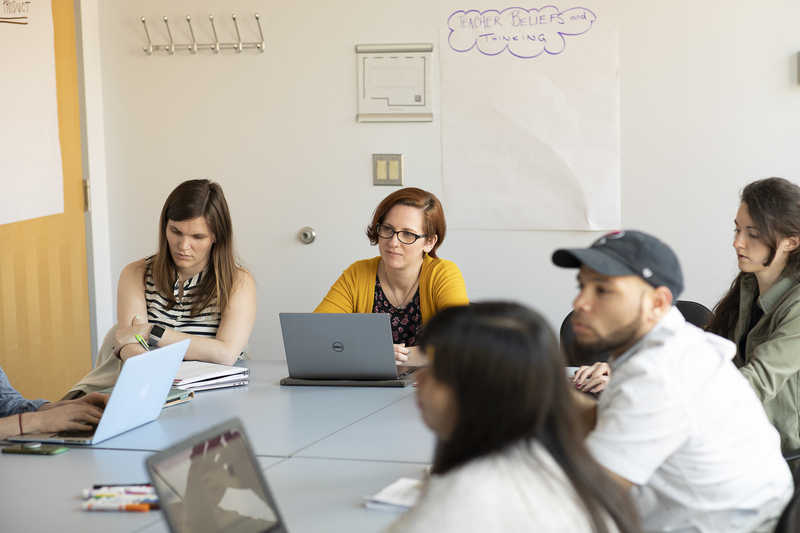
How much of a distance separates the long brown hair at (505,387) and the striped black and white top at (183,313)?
1.77m

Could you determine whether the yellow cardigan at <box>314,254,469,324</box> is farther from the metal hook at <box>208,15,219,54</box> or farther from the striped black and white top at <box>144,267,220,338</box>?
the metal hook at <box>208,15,219,54</box>

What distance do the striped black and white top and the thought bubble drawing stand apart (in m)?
1.55

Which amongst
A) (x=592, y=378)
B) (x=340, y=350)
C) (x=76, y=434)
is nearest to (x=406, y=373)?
(x=340, y=350)

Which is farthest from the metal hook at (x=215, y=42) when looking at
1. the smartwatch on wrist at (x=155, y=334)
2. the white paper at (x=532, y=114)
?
the smartwatch on wrist at (x=155, y=334)

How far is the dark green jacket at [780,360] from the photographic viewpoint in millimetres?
1785

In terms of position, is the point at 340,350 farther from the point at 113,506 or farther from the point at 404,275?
the point at 113,506

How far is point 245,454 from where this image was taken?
1082 mm

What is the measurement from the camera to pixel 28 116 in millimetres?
3064

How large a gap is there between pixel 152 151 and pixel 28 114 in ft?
1.89

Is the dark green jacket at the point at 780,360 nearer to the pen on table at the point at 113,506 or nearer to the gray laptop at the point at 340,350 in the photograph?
the gray laptop at the point at 340,350

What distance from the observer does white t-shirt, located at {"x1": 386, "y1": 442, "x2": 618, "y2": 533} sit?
769mm

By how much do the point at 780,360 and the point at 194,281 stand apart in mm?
1796

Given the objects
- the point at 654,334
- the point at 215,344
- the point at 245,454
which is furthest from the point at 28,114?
the point at 654,334

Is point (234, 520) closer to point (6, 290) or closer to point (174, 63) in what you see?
point (6, 290)
